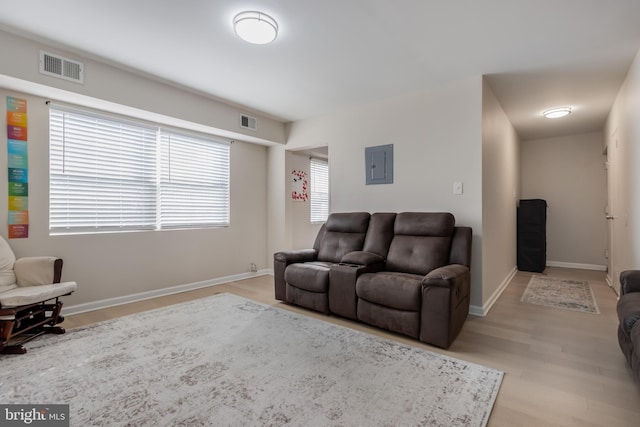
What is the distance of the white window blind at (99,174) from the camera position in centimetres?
307

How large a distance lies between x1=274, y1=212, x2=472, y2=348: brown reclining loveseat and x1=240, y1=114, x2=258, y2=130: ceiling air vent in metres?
1.84

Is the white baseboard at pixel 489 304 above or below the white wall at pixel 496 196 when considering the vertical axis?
below

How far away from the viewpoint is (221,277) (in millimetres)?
4500

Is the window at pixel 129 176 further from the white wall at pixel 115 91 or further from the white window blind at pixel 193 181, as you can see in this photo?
the white wall at pixel 115 91

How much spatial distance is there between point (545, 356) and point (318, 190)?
13.7ft

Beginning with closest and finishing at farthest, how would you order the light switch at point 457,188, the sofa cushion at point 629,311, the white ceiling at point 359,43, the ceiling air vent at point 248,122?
the sofa cushion at point 629,311, the white ceiling at point 359,43, the light switch at point 457,188, the ceiling air vent at point 248,122

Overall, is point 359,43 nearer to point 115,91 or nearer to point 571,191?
point 115,91

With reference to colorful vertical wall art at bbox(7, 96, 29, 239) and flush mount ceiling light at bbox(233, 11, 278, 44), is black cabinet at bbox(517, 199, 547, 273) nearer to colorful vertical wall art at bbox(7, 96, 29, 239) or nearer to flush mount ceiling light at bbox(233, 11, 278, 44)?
flush mount ceiling light at bbox(233, 11, 278, 44)

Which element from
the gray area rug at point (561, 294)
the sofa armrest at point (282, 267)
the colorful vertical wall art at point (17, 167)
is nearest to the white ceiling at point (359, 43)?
the colorful vertical wall art at point (17, 167)

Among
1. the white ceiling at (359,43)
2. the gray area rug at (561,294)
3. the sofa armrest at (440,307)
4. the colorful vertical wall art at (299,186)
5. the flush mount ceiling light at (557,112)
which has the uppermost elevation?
the white ceiling at (359,43)

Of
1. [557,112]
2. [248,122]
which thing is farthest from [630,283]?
[248,122]

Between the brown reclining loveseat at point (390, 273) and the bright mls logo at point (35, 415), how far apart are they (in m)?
2.03

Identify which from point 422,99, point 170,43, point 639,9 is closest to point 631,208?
point 639,9

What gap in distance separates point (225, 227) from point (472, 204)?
331 cm
